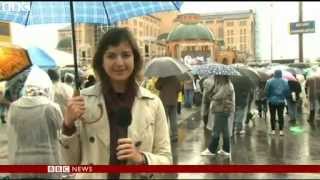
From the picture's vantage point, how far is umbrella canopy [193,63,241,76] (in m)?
3.52

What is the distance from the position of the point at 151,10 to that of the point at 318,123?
4.44 feet

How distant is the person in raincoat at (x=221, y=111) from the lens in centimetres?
374

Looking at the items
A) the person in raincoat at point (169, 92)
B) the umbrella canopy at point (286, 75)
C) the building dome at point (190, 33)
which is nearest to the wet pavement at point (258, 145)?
the person in raincoat at point (169, 92)

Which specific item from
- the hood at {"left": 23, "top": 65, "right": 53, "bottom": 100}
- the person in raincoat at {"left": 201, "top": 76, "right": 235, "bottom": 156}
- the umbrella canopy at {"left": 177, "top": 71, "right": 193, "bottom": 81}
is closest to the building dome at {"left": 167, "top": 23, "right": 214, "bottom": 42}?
the umbrella canopy at {"left": 177, "top": 71, "right": 193, "bottom": 81}

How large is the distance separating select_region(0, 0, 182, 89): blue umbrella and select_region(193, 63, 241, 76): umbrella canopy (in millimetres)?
480

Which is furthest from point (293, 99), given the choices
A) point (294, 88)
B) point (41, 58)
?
point (41, 58)

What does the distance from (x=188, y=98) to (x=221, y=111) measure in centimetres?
25

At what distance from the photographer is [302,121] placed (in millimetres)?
3701

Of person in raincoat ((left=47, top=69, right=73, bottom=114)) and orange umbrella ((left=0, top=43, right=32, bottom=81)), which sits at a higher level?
orange umbrella ((left=0, top=43, right=32, bottom=81))

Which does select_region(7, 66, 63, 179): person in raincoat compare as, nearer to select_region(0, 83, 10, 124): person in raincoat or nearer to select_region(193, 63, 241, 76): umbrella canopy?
select_region(0, 83, 10, 124): person in raincoat

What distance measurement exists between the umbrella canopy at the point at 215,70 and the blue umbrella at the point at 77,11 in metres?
0.48

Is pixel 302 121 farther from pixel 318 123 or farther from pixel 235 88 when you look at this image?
pixel 235 88

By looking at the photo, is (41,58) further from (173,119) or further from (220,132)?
(220,132)

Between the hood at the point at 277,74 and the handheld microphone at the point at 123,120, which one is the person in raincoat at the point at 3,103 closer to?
the handheld microphone at the point at 123,120
